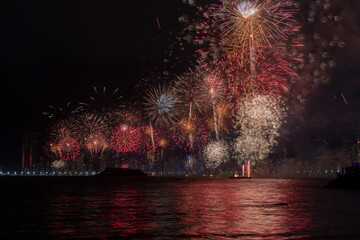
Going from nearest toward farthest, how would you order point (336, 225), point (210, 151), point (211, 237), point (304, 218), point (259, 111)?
point (211, 237), point (336, 225), point (304, 218), point (259, 111), point (210, 151)

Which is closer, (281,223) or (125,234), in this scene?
(125,234)

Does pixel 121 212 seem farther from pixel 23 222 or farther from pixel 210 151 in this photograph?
pixel 210 151

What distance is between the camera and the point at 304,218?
27.2 meters

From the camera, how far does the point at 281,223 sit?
24500 millimetres

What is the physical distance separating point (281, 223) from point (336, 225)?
2.58m

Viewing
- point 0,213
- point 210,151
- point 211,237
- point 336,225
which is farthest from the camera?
point 210,151

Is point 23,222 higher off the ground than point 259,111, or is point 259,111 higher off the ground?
point 259,111

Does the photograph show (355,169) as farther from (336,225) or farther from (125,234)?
(125,234)

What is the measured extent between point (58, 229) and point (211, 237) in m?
7.22

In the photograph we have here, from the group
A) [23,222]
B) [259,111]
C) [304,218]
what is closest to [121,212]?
[23,222]

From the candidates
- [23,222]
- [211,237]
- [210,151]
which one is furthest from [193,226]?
[210,151]

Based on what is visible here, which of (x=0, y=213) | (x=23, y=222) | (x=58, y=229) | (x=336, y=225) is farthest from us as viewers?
(x=0, y=213)

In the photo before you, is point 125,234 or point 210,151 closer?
point 125,234

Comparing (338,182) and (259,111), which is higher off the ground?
(259,111)
